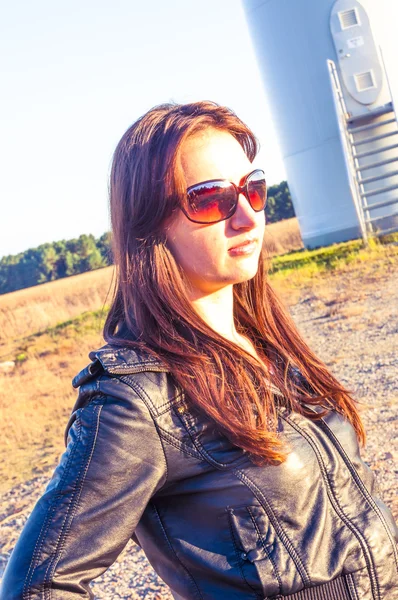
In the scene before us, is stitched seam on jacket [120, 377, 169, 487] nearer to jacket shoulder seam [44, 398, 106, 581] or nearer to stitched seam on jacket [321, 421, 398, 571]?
jacket shoulder seam [44, 398, 106, 581]

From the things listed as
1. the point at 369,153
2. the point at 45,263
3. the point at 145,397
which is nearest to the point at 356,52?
the point at 369,153

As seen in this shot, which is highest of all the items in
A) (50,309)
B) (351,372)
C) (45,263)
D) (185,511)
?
(185,511)

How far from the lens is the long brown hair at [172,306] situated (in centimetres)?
140

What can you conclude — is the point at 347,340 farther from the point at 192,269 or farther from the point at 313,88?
the point at 313,88

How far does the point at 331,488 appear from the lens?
1.45 metres

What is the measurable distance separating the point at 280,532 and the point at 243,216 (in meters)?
0.70

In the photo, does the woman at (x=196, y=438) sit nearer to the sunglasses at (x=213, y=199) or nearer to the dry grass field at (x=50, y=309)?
the sunglasses at (x=213, y=199)

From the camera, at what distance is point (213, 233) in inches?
62.7

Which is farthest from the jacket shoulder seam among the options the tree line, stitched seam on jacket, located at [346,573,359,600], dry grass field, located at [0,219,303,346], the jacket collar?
the tree line

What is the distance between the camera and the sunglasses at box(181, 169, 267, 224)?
1548 mm

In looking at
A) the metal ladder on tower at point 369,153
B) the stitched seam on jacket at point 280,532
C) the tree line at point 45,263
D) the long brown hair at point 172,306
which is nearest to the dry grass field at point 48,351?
the long brown hair at point 172,306

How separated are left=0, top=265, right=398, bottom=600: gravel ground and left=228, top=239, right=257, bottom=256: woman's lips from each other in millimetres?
1011

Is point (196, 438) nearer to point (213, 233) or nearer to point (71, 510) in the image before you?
point (71, 510)

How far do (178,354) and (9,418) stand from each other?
20.9ft
